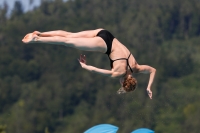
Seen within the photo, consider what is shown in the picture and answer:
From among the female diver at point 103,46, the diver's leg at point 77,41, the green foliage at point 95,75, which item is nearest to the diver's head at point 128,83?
the female diver at point 103,46

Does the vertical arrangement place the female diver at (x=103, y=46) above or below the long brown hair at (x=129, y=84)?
above

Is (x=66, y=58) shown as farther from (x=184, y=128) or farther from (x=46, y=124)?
(x=184, y=128)

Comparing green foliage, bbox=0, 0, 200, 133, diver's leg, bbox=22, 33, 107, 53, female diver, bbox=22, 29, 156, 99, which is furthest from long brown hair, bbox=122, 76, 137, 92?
green foliage, bbox=0, 0, 200, 133

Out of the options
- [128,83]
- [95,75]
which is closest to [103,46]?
[128,83]

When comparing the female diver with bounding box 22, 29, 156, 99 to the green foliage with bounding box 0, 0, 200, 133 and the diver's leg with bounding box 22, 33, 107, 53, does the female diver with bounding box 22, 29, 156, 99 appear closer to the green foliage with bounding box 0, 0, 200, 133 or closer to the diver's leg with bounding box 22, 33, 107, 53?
the diver's leg with bounding box 22, 33, 107, 53

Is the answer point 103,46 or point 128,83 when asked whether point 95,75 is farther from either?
point 128,83

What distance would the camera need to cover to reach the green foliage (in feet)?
231

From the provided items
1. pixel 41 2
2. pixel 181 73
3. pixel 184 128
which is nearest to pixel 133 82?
pixel 184 128

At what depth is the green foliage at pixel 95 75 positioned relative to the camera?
70438 mm

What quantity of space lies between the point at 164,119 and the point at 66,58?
129 ft

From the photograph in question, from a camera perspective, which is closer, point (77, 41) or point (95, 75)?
point (77, 41)

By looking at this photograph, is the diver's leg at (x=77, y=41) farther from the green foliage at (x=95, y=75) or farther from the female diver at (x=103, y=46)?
the green foliage at (x=95, y=75)

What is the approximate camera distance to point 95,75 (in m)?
94.3

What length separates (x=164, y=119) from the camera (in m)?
67.3
